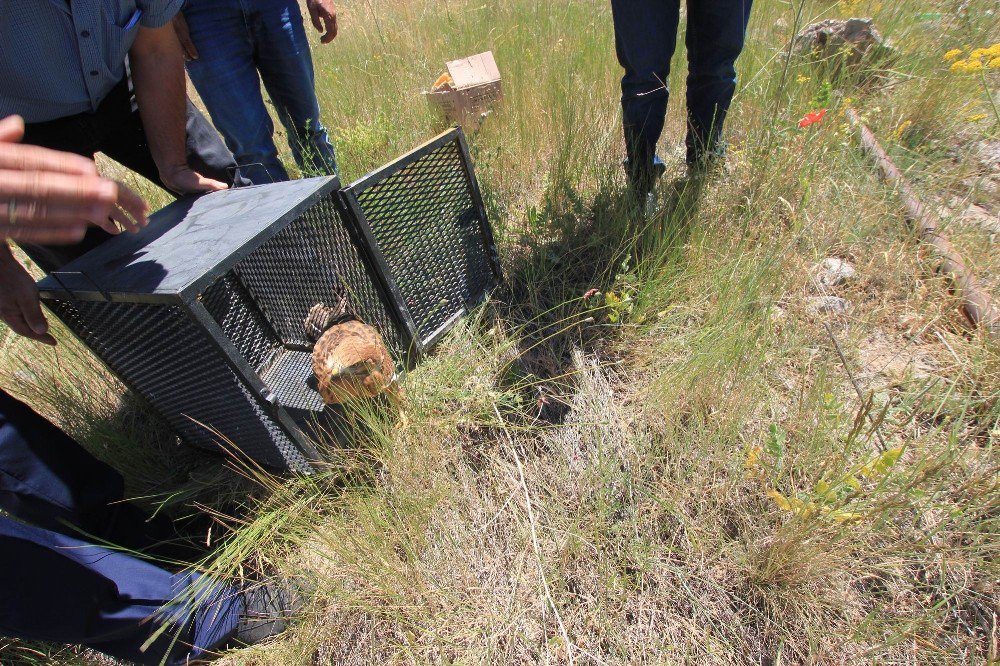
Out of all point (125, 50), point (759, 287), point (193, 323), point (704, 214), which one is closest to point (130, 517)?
point (193, 323)

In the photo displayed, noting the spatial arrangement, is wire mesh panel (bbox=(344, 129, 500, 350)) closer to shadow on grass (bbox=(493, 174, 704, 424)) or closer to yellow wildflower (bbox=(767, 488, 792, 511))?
shadow on grass (bbox=(493, 174, 704, 424))

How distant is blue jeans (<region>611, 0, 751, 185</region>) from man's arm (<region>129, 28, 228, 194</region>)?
1.72 meters

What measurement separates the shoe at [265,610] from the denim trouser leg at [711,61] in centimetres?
239

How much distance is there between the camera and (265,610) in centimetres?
151

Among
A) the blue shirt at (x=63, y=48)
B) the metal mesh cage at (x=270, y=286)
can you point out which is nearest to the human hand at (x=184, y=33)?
the blue shirt at (x=63, y=48)

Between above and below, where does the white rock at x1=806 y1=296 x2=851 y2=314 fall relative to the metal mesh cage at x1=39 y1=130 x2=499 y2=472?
below

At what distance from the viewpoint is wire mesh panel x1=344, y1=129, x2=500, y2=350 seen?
5.56 ft

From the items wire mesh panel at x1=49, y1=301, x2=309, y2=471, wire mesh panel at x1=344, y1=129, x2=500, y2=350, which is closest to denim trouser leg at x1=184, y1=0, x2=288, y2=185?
wire mesh panel at x1=344, y1=129, x2=500, y2=350

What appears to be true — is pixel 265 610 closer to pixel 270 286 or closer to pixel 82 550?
pixel 82 550

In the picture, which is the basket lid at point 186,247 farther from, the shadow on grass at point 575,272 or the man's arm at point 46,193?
the shadow on grass at point 575,272

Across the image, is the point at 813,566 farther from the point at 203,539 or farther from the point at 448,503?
the point at 203,539

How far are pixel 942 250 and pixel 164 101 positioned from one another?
2.93 metres

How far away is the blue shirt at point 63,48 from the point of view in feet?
4.42

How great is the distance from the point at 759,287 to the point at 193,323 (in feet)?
5.77
